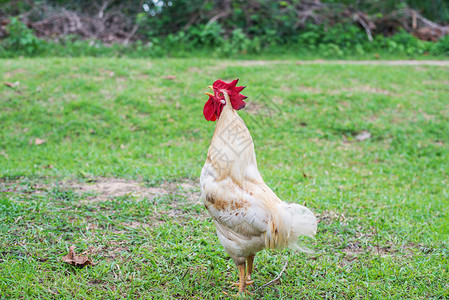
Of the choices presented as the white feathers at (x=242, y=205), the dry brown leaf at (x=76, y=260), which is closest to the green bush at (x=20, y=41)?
the dry brown leaf at (x=76, y=260)

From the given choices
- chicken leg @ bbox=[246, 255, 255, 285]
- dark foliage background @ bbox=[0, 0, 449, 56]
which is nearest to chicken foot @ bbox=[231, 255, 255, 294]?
chicken leg @ bbox=[246, 255, 255, 285]

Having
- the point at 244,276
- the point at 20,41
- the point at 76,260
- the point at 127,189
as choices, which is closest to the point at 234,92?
the point at 244,276

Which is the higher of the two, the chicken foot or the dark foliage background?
the dark foliage background

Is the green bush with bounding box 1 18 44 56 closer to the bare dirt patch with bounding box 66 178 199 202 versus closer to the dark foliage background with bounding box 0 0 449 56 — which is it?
the dark foliage background with bounding box 0 0 449 56

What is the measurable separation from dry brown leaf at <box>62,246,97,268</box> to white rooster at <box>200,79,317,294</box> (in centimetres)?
122

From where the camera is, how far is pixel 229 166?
2.87 metres

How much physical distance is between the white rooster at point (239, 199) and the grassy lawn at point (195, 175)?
0.60m

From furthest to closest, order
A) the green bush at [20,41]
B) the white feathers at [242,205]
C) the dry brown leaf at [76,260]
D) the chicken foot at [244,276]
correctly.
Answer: the green bush at [20,41]
the dry brown leaf at [76,260]
the chicken foot at [244,276]
the white feathers at [242,205]

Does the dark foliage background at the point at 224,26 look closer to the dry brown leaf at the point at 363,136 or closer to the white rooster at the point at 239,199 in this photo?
the dry brown leaf at the point at 363,136

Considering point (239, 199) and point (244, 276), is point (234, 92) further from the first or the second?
point (244, 276)

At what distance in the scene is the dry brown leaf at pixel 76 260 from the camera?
10.8ft

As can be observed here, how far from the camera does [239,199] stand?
285 cm

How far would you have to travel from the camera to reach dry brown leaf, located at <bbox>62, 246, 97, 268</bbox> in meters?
3.30

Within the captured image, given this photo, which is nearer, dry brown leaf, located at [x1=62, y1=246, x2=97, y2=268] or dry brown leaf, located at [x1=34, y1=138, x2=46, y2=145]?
dry brown leaf, located at [x1=62, y1=246, x2=97, y2=268]
